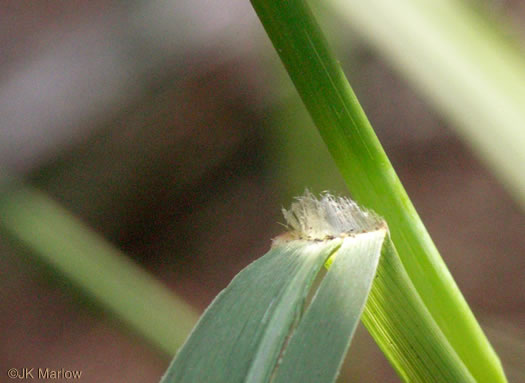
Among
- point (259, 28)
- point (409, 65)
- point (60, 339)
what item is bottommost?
point (60, 339)

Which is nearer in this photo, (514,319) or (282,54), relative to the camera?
(282,54)

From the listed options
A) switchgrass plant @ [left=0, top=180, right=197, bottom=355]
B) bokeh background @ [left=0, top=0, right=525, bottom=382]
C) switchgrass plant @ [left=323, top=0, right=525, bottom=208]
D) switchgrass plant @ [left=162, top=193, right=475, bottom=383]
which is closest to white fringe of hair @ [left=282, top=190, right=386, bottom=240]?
switchgrass plant @ [left=162, top=193, right=475, bottom=383]

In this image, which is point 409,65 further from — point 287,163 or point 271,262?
point 287,163

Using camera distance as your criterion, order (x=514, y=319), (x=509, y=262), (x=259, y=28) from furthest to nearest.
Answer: (x=259, y=28) < (x=509, y=262) < (x=514, y=319)

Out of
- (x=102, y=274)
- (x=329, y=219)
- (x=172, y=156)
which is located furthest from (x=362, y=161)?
(x=172, y=156)

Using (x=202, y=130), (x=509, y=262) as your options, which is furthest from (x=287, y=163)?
(x=509, y=262)

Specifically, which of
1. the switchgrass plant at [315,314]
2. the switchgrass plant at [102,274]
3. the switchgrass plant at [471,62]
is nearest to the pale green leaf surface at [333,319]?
the switchgrass plant at [315,314]

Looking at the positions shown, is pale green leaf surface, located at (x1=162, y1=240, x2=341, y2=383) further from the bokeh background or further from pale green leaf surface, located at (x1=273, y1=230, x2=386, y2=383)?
the bokeh background
